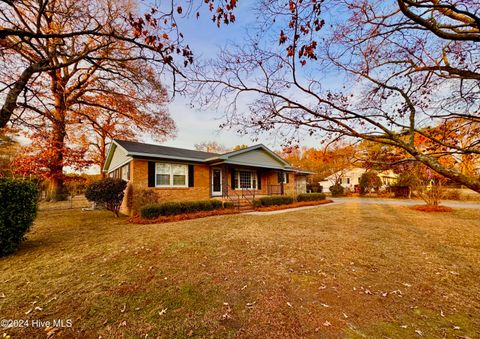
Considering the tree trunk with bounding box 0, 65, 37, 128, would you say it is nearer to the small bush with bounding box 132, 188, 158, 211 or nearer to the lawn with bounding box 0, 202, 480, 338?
the lawn with bounding box 0, 202, 480, 338

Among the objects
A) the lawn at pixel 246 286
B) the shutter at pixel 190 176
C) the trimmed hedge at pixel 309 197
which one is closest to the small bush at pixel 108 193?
the shutter at pixel 190 176

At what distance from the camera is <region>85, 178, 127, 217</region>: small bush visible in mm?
9719

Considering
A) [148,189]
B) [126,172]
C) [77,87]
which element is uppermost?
[77,87]

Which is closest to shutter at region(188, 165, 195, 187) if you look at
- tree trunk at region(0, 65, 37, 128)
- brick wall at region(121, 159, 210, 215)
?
brick wall at region(121, 159, 210, 215)

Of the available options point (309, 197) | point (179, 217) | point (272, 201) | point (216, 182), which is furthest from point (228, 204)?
point (309, 197)

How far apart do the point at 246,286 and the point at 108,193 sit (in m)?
9.43

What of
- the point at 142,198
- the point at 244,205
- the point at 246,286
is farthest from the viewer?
the point at 244,205

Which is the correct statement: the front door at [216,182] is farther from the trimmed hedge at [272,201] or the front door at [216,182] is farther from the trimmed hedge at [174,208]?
the trimmed hedge at [272,201]

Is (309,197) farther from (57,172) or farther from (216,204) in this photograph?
(57,172)

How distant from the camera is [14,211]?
4.50 metres

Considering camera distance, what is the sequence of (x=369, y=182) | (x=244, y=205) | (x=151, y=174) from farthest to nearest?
(x=369, y=182) < (x=244, y=205) < (x=151, y=174)

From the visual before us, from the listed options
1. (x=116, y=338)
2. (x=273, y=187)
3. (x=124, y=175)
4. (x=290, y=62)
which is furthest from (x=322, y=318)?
(x=273, y=187)

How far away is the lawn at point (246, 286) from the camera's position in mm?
2260

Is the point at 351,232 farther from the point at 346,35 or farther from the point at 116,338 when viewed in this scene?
the point at 116,338
